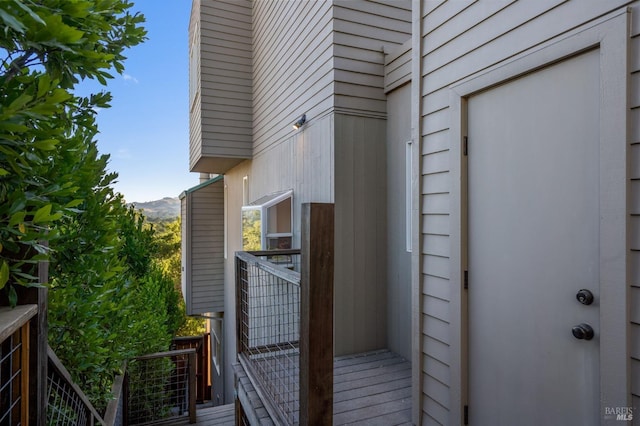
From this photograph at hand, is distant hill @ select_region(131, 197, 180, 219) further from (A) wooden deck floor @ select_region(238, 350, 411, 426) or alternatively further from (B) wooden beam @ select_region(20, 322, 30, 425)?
(B) wooden beam @ select_region(20, 322, 30, 425)

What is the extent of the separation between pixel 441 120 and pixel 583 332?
1.48 meters

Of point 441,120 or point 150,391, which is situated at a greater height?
point 441,120

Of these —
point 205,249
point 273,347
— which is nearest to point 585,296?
point 273,347

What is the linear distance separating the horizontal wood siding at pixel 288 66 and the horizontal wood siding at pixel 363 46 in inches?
5.0

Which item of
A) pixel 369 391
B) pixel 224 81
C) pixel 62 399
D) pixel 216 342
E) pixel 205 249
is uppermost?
pixel 224 81

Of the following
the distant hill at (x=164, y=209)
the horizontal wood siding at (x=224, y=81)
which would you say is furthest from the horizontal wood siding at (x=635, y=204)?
the distant hill at (x=164, y=209)

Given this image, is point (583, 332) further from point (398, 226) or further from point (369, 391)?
point (398, 226)

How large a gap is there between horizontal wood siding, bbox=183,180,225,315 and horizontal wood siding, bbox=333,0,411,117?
688 cm

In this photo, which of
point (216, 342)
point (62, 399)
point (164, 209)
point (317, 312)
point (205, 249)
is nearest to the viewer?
point (317, 312)

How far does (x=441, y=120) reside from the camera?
242 centimetres

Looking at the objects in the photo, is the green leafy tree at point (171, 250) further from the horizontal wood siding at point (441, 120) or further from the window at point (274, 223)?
→ the horizontal wood siding at point (441, 120)

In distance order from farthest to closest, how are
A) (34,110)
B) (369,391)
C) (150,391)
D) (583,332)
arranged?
(150,391) → (369,391) → (583,332) → (34,110)

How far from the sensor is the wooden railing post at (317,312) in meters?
1.92

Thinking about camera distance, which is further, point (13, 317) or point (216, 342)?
point (216, 342)
